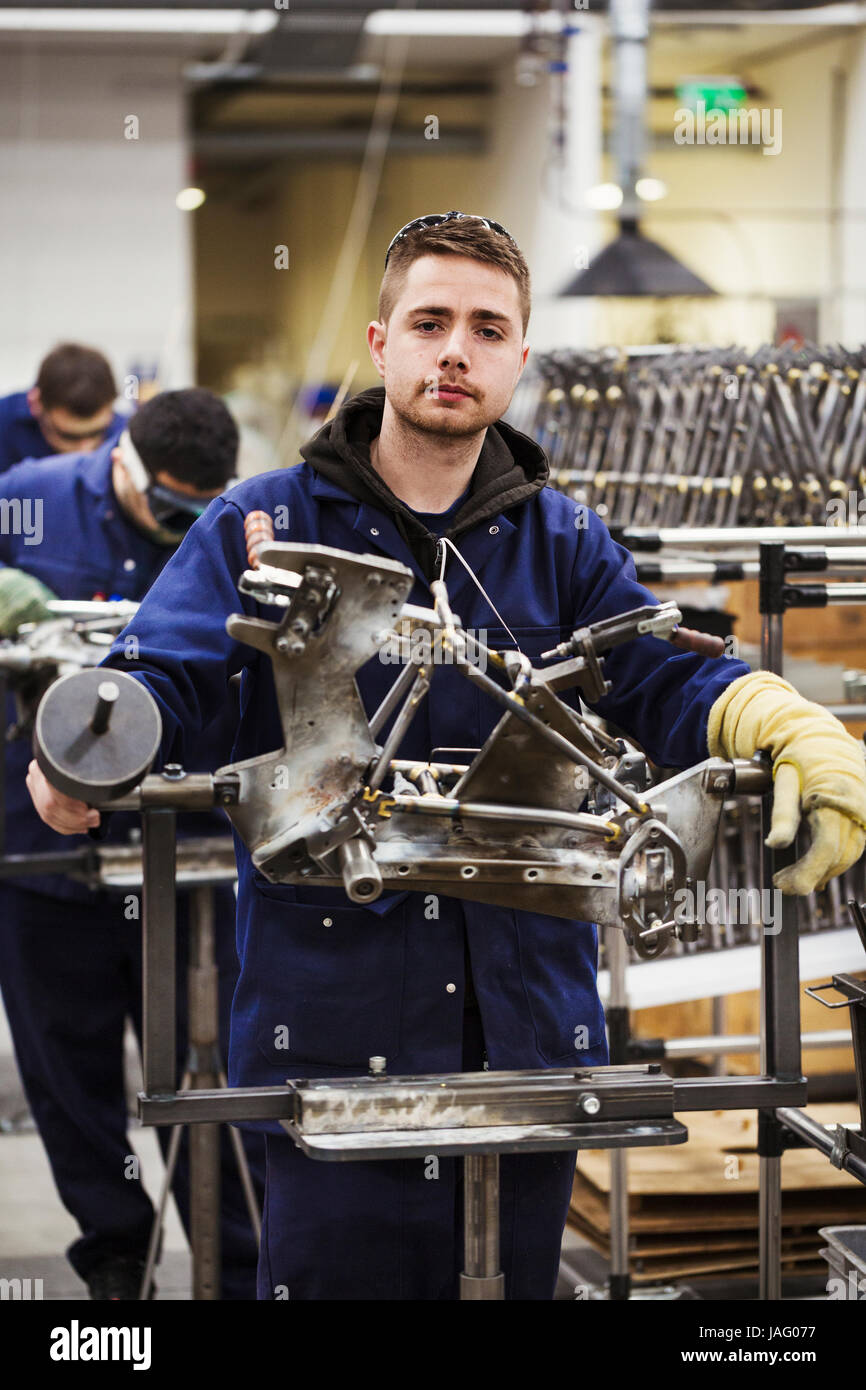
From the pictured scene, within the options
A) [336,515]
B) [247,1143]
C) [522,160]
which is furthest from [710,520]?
[522,160]

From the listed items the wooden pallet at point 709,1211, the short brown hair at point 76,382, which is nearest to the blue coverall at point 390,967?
the wooden pallet at point 709,1211

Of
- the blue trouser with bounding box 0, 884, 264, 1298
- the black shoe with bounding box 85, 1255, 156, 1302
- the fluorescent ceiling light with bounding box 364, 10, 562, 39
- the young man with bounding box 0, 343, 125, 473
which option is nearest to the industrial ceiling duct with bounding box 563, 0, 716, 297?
the young man with bounding box 0, 343, 125, 473

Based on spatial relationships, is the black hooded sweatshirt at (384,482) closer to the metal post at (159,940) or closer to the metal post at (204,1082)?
the metal post at (159,940)

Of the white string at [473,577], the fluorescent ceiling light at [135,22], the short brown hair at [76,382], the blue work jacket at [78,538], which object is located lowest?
the white string at [473,577]

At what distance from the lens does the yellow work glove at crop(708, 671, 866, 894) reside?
1613 millimetres

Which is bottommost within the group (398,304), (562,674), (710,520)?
(562,674)

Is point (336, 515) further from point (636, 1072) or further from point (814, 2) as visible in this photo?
point (814, 2)

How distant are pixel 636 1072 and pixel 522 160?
8.17 meters

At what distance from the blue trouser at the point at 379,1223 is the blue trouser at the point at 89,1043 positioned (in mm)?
1170

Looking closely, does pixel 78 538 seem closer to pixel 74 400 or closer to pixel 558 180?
pixel 74 400

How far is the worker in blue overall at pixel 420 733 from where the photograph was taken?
5.81 feet

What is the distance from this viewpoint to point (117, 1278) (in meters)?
2.92

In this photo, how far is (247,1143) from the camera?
2963 millimetres

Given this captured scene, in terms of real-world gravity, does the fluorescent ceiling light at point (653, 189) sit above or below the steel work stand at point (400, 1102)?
above
